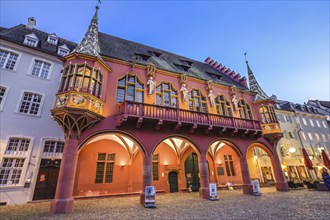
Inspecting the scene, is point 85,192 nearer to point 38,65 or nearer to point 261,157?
point 38,65

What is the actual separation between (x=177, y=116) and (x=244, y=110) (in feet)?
30.1

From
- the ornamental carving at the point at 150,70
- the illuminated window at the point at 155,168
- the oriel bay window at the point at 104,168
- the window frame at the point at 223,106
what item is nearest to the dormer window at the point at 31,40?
the ornamental carving at the point at 150,70

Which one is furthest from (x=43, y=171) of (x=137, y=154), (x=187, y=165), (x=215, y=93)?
(x=215, y=93)

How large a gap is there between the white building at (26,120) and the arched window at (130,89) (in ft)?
17.9

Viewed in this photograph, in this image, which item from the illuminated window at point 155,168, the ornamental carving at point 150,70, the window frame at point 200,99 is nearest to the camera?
the ornamental carving at point 150,70

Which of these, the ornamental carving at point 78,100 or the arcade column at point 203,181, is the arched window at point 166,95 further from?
the ornamental carving at point 78,100

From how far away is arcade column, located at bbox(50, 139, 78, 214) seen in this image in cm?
821

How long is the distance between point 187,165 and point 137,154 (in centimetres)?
535

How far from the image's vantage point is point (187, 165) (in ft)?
55.9

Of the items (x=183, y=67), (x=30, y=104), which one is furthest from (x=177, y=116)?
(x=30, y=104)

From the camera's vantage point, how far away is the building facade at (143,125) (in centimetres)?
986

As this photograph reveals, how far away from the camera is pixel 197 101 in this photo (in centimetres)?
1534

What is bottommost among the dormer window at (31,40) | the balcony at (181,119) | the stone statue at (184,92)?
the balcony at (181,119)

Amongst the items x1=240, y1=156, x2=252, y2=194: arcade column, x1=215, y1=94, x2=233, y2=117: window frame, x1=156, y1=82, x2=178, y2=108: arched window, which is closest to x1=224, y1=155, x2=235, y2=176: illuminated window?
→ x1=240, y1=156, x2=252, y2=194: arcade column
